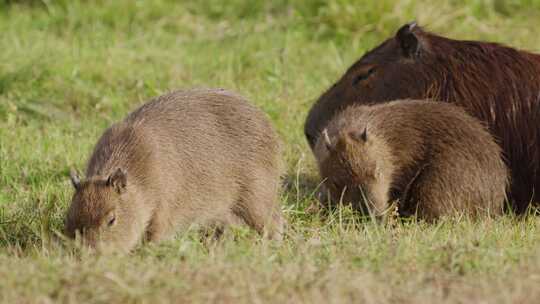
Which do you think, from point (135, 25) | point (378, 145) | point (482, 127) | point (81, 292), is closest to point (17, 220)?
point (81, 292)

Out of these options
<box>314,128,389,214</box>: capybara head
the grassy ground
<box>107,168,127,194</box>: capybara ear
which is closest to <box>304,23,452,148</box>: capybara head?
the grassy ground

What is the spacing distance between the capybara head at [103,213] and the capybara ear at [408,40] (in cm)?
220

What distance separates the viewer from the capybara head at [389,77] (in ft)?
18.3

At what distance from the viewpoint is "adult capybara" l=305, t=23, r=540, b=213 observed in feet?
17.2

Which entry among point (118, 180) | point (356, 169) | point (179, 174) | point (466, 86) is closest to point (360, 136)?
point (356, 169)

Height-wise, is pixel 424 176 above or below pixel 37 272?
below

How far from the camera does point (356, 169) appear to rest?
16.1ft

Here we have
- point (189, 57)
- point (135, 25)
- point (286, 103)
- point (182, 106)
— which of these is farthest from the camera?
point (135, 25)

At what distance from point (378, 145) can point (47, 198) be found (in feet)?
5.69

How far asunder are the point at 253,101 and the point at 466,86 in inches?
62.5

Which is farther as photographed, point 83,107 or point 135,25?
point 135,25

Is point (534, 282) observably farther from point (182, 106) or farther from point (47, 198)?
point (47, 198)

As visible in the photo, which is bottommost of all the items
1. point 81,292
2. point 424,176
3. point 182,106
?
point 424,176

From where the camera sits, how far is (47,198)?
5059mm
